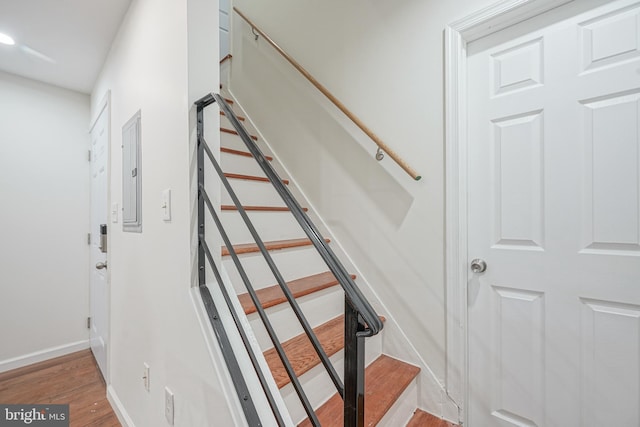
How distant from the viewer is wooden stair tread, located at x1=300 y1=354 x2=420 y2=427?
115cm

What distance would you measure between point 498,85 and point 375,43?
2.45 feet

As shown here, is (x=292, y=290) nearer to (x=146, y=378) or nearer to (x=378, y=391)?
(x=378, y=391)

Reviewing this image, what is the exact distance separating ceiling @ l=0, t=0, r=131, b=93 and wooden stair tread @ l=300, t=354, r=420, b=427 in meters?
2.33

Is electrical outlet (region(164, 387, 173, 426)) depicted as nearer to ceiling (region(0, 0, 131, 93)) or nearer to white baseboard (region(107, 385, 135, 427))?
white baseboard (region(107, 385, 135, 427))

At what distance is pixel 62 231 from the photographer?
2518 millimetres

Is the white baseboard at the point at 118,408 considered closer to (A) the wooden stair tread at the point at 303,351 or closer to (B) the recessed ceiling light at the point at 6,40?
(A) the wooden stair tread at the point at 303,351

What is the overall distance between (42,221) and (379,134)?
292 centimetres

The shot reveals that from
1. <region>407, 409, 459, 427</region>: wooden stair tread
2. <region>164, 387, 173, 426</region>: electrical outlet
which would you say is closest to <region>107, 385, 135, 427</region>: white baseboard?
<region>164, 387, 173, 426</region>: electrical outlet

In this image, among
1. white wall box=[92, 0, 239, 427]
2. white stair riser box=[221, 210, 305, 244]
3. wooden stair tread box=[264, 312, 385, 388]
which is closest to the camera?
white wall box=[92, 0, 239, 427]

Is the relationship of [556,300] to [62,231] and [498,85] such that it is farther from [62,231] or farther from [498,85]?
[62,231]

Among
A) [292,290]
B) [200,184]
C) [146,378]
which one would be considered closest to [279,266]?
[292,290]

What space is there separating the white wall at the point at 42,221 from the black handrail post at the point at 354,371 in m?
3.06

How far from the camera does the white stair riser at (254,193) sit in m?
1.80

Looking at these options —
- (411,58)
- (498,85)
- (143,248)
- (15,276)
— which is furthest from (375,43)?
(15,276)
